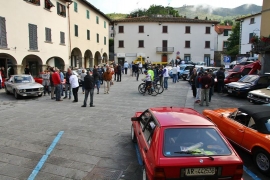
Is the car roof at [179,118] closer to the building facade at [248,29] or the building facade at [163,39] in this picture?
the building facade at [248,29]

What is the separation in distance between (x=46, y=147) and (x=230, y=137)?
15.8ft

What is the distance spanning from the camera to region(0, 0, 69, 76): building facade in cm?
1772

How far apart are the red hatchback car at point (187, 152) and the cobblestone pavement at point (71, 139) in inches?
48.5

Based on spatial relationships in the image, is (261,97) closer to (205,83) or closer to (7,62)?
(205,83)

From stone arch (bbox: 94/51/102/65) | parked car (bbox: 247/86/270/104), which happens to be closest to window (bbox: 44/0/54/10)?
stone arch (bbox: 94/51/102/65)

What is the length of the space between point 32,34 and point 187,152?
1965 cm

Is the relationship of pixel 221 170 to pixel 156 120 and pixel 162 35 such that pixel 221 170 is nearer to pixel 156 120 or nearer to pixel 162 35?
pixel 156 120

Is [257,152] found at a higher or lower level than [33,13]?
lower

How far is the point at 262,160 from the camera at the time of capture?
511 centimetres

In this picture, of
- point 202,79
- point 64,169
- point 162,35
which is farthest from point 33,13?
point 162,35

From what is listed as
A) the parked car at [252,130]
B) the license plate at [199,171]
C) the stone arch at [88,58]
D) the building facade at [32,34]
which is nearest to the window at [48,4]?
the building facade at [32,34]

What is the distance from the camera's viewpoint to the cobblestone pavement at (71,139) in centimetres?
512

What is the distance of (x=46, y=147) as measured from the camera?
6438 mm

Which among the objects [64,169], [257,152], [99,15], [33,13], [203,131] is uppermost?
[99,15]
